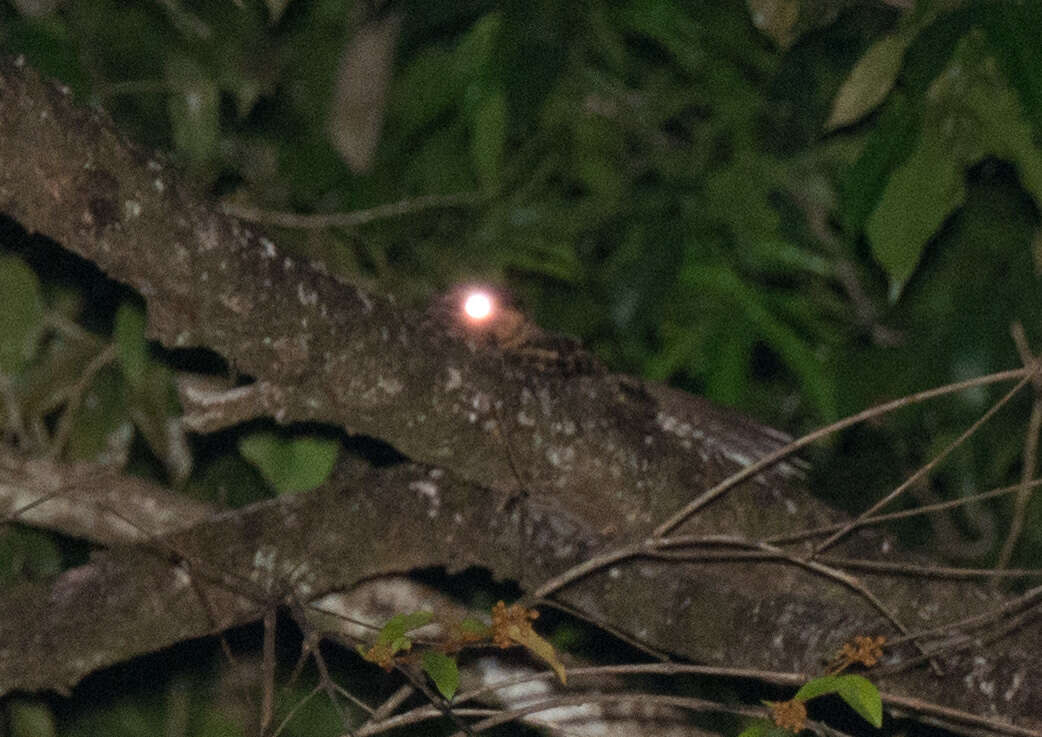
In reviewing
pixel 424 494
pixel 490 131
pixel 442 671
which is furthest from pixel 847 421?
pixel 490 131

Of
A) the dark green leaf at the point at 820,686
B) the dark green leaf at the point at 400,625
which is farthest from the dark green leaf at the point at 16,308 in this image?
the dark green leaf at the point at 820,686

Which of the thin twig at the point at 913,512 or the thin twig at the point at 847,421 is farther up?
the thin twig at the point at 847,421

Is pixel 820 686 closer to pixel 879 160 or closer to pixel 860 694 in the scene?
pixel 860 694

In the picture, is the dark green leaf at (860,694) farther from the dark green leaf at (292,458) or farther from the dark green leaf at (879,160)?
the dark green leaf at (292,458)

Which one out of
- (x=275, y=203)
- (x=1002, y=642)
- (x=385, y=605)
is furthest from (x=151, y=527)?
(x=1002, y=642)

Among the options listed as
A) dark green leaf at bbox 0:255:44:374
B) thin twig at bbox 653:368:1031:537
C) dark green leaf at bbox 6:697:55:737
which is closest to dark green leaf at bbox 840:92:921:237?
thin twig at bbox 653:368:1031:537

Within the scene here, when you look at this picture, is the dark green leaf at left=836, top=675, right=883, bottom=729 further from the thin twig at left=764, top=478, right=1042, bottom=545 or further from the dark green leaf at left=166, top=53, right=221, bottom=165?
the dark green leaf at left=166, top=53, right=221, bottom=165
